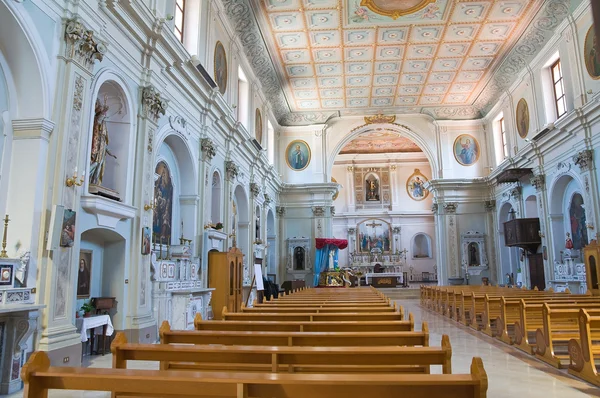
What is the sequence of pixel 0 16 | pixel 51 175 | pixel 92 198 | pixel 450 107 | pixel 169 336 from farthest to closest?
pixel 450 107, pixel 92 198, pixel 51 175, pixel 0 16, pixel 169 336

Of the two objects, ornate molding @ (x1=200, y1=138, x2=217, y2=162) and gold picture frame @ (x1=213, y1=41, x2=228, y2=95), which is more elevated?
gold picture frame @ (x1=213, y1=41, x2=228, y2=95)

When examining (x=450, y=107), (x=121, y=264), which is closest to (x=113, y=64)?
(x=121, y=264)

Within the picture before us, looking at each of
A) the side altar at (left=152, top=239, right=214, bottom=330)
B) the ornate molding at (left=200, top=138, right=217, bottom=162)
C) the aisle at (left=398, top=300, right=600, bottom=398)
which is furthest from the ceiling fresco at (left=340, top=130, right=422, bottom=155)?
the aisle at (left=398, top=300, right=600, bottom=398)

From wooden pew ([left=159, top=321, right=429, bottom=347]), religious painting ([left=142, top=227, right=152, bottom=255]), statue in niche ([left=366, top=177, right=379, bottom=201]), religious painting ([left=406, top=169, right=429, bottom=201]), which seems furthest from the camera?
statue in niche ([left=366, top=177, right=379, bottom=201])

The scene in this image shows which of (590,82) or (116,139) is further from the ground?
(590,82)

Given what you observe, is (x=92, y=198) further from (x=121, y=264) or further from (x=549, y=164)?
(x=549, y=164)

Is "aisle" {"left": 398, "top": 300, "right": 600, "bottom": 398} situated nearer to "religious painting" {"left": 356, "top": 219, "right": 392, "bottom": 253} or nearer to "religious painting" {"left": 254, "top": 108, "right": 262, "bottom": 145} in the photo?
"religious painting" {"left": 254, "top": 108, "right": 262, "bottom": 145}

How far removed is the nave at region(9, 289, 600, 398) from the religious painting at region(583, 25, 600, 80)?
8.35 m

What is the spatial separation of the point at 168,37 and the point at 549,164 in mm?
13259

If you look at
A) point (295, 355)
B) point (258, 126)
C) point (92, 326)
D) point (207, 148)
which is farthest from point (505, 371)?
point (258, 126)

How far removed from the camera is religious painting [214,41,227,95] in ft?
41.1

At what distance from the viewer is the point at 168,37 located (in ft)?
29.1

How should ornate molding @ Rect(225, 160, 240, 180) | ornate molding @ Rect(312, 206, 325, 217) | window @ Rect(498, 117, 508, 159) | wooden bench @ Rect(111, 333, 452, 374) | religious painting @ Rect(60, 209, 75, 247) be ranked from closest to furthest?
1. wooden bench @ Rect(111, 333, 452, 374)
2. religious painting @ Rect(60, 209, 75, 247)
3. ornate molding @ Rect(225, 160, 240, 180)
4. window @ Rect(498, 117, 508, 159)
5. ornate molding @ Rect(312, 206, 325, 217)

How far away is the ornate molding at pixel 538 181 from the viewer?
626 inches
